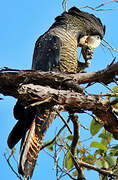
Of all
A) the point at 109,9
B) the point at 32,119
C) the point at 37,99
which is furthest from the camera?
the point at 109,9

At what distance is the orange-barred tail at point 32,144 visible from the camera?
2.17 metres

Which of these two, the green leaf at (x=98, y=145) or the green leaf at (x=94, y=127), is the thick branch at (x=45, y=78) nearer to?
the green leaf at (x=94, y=127)

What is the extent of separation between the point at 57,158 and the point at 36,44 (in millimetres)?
1555

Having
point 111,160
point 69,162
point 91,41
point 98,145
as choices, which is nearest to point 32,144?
point 69,162

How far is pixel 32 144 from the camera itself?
233cm

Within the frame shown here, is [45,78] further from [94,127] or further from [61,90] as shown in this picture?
[94,127]

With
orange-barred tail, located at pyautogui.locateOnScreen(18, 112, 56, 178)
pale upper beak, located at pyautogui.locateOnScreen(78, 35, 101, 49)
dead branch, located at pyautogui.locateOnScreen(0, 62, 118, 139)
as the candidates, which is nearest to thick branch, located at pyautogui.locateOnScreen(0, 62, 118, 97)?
dead branch, located at pyautogui.locateOnScreen(0, 62, 118, 139)

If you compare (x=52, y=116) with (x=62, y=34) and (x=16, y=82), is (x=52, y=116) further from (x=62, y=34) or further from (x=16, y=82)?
(x=62, y=34)

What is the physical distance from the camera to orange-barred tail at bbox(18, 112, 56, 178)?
2172 millimetres

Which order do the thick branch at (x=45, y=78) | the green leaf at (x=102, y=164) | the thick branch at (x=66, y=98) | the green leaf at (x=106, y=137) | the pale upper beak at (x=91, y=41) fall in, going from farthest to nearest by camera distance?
1. the pale upper beak at (x=91, y=41)
2. the green leaf at (x=106, y=137)
3. the green leaf at (x=102, y=164)
4. the thick branch at (x=45, y=78)
5. the thick branch at (x=66, y=98)

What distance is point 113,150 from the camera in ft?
8.54

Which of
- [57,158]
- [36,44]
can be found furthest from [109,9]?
[57,158]

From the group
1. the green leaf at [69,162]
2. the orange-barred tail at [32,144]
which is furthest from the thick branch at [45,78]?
the green leaf at [69,162]

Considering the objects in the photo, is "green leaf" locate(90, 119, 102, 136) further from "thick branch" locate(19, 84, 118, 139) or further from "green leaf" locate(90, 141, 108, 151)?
"thick branch" locate(19, 84, 118, 139)
